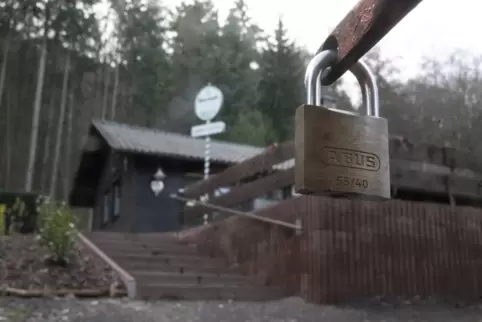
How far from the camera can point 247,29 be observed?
36.7 metres

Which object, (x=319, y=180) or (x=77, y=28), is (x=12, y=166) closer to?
(x=77, y=28)

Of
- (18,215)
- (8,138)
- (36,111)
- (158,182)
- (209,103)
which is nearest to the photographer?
(18,215)

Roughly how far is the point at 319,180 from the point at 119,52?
30835 mm

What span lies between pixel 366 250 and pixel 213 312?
2.25 metres

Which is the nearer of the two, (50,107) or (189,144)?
(189,144)

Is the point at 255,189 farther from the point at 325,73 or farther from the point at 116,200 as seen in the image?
the point at 116,200

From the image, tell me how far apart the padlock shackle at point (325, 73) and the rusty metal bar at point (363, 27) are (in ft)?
0.09

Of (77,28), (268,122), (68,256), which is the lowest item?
(68,256)

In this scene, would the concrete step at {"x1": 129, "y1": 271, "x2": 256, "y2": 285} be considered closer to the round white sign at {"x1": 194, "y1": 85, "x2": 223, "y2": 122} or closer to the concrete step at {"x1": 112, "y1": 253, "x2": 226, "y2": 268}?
the concrete step at {"x1": 112, "y1": 253, "x2": 226, "y2": 268}

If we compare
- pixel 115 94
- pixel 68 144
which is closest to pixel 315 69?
pixel 68 144

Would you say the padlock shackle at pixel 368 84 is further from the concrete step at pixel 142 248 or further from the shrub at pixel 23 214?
the shrub at pixel 23 214

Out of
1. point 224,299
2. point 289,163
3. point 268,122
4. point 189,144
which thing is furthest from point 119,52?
point 224,299

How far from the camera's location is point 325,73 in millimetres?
1650

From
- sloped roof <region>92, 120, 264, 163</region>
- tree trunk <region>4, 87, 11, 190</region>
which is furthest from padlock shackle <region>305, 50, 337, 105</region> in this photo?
tree trunk <region>4, 87, 11, 190</region>
